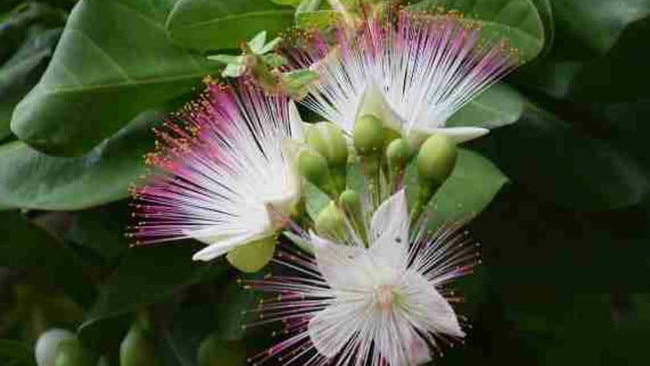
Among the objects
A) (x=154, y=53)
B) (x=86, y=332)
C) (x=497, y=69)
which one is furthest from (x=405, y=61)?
(x=86, y=332)

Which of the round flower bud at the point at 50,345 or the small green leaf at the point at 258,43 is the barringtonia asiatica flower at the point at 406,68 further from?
the round flower bud at the point at 50,345

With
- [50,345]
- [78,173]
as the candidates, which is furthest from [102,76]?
[50,345]

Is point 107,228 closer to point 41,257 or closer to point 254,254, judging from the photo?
point 41,257

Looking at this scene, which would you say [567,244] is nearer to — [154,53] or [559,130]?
[559,130]

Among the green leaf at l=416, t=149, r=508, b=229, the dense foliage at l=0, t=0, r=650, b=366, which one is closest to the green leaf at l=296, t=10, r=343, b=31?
the dense foliage at l=0, t=0, r=650, b=366

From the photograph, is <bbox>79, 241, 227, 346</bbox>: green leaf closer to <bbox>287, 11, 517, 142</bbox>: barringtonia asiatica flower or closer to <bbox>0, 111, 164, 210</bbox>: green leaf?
<bbox>0, 111, 164, 210</bbox>: green leaf

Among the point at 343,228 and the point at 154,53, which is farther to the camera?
the point at 154,53
